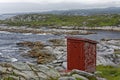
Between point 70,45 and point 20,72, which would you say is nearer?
point 20,72

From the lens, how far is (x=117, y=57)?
40.5m

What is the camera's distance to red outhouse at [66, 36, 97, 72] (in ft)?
75.8

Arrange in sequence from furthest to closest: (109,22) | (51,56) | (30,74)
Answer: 1. (109,22)
2. (51,56)
3. (30,74)

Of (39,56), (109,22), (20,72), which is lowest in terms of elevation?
(109,22)

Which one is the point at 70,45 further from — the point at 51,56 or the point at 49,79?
the point at 51,56

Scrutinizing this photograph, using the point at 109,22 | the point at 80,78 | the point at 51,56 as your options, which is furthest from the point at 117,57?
the point at 109,22

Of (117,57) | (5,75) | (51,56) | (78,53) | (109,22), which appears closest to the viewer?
(5,75)

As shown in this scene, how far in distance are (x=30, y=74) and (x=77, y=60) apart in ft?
14.7

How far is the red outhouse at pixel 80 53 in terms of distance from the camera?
23.1 metres

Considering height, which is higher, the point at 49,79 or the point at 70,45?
the point at 70,45

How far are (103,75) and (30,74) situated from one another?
6.76m

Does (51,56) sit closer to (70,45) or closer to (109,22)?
(70,45)

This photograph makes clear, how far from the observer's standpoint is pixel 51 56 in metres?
45.4

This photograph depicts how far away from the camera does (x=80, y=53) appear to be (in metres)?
23.2
